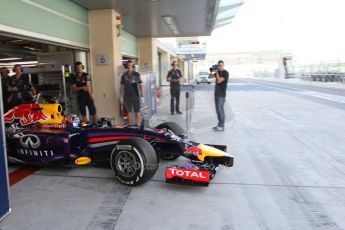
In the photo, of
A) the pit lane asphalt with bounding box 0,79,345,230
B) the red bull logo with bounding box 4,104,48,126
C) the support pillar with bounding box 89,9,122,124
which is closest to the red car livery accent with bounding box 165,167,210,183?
the pit lane asphalt with bounding box 0,79,345,230

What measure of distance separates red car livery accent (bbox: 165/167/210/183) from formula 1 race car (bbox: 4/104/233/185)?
176 millimetres

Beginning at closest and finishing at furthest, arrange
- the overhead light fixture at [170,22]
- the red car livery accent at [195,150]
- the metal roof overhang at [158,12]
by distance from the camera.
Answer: the red car livery accent at [195,150], the metal roof overhang at [158,12], the overhead light fixture at [170,22]

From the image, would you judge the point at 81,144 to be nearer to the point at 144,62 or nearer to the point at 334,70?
the point at 144,62

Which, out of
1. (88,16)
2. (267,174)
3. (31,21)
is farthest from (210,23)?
(267,174)

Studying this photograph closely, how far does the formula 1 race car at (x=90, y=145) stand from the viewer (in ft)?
13.3

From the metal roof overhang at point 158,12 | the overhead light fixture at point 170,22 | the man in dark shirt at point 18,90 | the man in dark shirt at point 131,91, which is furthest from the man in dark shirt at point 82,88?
the overhead light fixture at point 170,22

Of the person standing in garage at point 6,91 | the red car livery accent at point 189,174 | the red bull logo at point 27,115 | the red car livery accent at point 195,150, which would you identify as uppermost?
the person standing in garage at point 6,91

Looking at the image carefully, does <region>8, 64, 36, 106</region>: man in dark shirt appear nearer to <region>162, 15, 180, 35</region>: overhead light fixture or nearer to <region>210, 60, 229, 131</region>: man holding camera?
<region>210, 60, 229, 131</region>: man holding camera

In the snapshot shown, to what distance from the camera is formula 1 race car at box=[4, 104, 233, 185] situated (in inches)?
159

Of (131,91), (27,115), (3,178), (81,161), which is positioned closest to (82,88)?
(131,91)

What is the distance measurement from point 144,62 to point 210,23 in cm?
415

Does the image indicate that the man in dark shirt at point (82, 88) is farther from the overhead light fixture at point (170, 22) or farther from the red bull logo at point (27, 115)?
the overhead light fixture at point (170, 22)

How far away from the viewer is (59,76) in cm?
842

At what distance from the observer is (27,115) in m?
4.82
